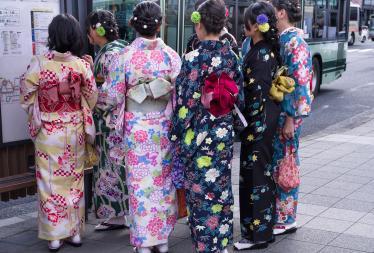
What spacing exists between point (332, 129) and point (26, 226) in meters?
5.82

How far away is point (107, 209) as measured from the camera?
14.5ft

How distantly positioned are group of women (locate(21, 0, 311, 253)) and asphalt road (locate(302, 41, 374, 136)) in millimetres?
4875

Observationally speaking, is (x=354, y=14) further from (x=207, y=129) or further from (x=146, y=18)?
(x=207, y=129)

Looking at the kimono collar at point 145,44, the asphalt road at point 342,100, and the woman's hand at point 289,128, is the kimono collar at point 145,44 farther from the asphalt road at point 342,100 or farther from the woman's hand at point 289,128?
the asphalt road at point 342,100

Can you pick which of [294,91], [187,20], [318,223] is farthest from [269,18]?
[187,20]

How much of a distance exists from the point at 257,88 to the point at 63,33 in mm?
1410

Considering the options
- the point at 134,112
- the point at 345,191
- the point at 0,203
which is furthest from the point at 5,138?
the point at 345,191

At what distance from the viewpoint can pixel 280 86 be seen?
3881 millimetres

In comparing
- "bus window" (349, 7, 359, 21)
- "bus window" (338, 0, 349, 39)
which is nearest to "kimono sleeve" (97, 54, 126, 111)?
"bus window" (338, 0, 349, 39)

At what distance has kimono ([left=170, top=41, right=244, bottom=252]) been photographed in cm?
352

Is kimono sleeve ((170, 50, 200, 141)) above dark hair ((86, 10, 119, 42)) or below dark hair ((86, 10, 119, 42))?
below

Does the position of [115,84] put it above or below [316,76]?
above

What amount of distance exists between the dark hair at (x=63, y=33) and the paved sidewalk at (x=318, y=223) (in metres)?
1.49

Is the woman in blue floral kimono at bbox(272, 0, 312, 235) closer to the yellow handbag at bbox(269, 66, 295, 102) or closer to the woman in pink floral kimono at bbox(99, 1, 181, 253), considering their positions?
the yellow handbag at bbox(269, 66, 295, 102)
